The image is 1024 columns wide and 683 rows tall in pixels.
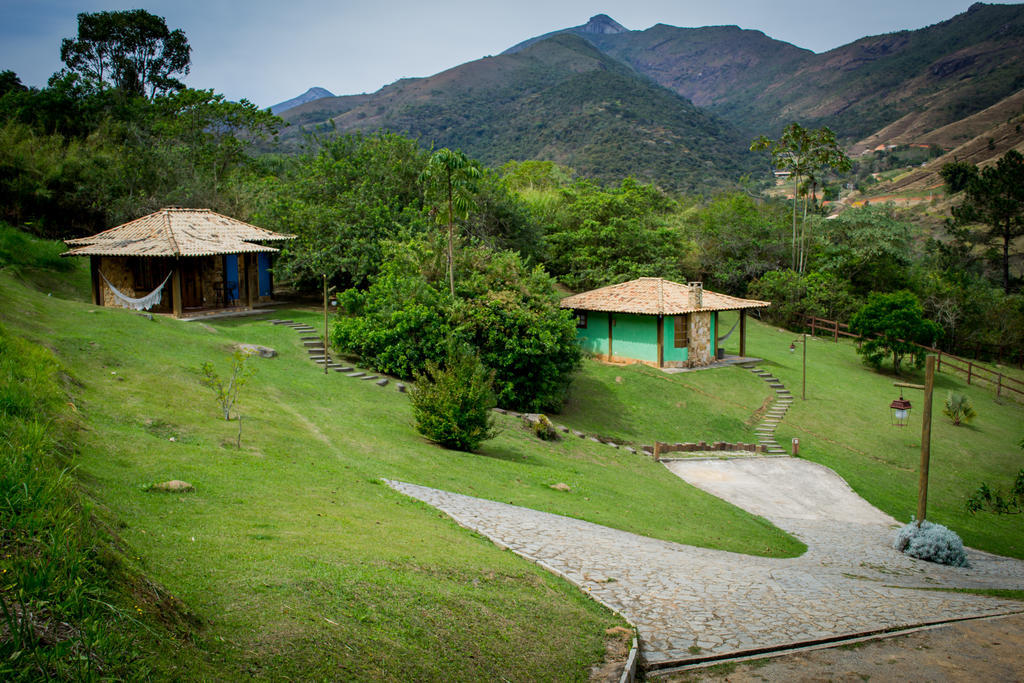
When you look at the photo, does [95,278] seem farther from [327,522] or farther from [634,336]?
[327,522]

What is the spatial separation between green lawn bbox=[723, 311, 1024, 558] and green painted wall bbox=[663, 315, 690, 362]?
4873mm

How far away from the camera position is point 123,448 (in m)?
9.76

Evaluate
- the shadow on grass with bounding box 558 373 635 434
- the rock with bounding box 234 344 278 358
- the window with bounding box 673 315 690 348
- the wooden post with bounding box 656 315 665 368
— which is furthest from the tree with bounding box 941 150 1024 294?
the rock with bounding box 234 344 278 358

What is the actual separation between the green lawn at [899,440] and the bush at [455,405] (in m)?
11.6

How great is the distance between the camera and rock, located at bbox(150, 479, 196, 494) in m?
8.38

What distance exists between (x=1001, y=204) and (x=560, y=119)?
228 feet

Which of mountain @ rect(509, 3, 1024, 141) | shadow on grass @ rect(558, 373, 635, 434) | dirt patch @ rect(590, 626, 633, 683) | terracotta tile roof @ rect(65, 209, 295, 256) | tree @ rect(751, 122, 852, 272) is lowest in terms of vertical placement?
shadow on grass @ rect(558, 373, 635, 434)

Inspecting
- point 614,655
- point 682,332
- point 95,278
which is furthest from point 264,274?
point 614,655

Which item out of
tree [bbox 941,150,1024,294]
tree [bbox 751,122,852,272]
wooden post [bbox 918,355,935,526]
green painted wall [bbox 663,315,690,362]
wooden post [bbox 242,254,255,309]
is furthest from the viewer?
tree [bbox 941,150,1024,294]

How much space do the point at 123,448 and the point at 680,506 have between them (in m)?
11.3

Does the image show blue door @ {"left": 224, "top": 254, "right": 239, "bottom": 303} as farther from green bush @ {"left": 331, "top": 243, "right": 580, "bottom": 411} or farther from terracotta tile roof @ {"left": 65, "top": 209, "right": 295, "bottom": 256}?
green bush @ {"left": 331, "top": 243, "right": 580, "bottom": 411}

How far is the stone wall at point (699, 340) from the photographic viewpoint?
31219 mm

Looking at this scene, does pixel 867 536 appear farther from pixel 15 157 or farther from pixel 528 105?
pixel 528 105

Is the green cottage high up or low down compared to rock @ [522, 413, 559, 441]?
up
